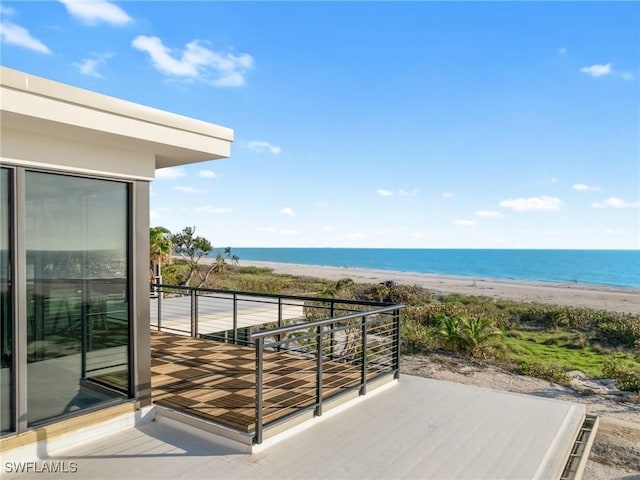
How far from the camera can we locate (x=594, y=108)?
35.2 meters

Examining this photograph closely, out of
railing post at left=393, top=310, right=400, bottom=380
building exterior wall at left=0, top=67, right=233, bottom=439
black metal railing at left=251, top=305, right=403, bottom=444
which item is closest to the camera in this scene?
building exterior wall at left=0, top=67, right=233, bottom=439

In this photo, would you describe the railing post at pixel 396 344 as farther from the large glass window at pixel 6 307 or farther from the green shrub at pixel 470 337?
the green shrub at pixel 470 337

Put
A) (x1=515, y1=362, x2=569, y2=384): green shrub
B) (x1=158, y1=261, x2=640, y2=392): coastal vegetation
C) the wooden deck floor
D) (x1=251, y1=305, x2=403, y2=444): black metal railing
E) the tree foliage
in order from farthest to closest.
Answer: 1. the tree foliage
2. (x1=158, y1=261, x2=640, y2=392): coastal vegetation
3. (x1=515, y1=362, x2=569, y2=384): green shrub
4. the wooden deck floor
5. (x1=251, y1=305, x2=403, y2=444): black metal railing

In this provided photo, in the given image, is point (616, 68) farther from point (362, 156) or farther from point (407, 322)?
point (362, 156)

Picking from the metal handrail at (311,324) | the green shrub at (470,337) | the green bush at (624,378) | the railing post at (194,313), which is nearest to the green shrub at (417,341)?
the green shrub at (470,337)

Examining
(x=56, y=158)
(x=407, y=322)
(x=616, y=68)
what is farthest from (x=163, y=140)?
(x=616, y=68)

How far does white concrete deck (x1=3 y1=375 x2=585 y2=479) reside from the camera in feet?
12.3

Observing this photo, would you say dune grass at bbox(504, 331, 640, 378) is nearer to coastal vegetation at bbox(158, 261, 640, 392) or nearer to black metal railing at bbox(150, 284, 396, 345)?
coastal vegetation at bbox(158, 261, 640, 392)

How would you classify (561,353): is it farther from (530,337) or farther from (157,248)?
(157,248)

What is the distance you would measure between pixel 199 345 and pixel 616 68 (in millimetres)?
30254

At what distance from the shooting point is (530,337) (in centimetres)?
1664

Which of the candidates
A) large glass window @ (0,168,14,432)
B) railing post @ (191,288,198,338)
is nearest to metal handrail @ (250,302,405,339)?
large glass window @ (0,168,14,432)

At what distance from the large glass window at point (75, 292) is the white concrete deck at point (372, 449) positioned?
1.69ft

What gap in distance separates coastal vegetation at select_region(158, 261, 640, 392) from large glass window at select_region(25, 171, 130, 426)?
9.00 m
